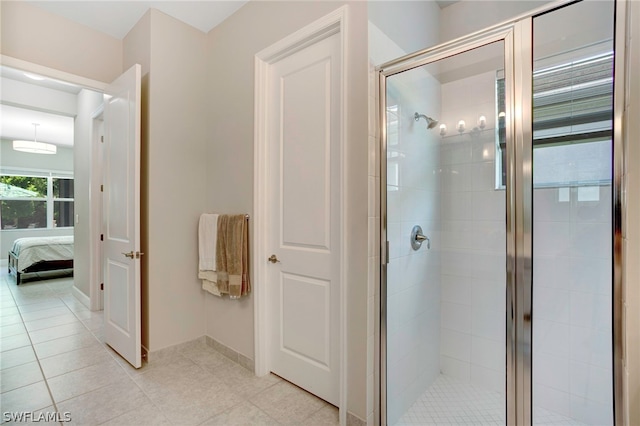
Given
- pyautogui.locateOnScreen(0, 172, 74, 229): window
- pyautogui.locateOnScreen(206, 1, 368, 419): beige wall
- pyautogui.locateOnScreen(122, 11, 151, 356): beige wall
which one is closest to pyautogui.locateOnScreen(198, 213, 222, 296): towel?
pyautogui.locateOnScreen(206, 1, 368, 419): beige wall

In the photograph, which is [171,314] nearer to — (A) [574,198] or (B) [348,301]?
(B) [348,301]

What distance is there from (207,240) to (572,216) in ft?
8.23

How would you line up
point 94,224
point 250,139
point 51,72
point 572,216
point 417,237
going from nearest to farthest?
1. point 572,216
2. point 417,237
3. point 250,139
4. point 51,72
5. point 94,224

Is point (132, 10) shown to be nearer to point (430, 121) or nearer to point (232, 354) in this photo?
point (430, 121)

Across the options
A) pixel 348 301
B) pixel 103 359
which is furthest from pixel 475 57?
pixel 103 359

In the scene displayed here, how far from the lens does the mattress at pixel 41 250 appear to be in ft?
15.9

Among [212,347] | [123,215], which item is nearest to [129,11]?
[123,215]

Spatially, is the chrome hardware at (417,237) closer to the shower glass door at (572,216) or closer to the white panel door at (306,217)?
the white panel door at (306,217)

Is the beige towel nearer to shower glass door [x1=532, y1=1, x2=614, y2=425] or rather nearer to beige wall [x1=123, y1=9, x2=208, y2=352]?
beige wall [x1=123, y1=9, x2=208, y2=352]

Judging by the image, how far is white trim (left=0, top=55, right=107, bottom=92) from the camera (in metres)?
2.18

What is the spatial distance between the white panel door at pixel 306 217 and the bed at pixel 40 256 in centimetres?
510

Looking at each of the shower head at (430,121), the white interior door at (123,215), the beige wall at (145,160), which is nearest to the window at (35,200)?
the white interior door at (123,215)

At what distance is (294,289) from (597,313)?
1722 mm

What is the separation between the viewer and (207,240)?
2479 millimetres
